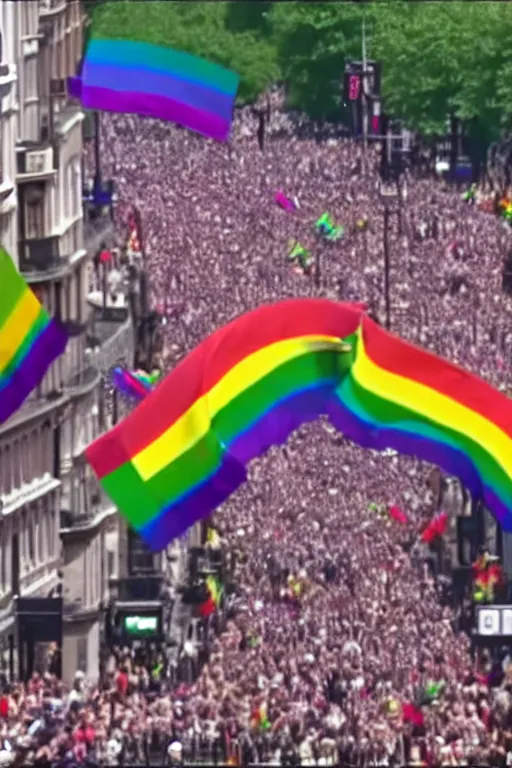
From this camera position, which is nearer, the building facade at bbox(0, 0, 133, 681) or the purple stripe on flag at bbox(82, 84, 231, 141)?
the purple stripe on flag at bbox(82, 84, 231, 141)

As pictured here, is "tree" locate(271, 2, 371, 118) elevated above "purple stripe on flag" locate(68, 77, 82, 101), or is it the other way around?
"tree" locate(271, 2, 371, 118)

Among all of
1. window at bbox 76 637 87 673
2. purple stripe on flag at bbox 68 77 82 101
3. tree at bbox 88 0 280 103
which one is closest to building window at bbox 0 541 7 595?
window at bbox 76 637 87 673

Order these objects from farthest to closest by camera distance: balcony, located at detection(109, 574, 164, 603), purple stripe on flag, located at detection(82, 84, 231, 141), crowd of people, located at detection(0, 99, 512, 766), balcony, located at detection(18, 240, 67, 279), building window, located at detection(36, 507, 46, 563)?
balcony, located at detection(18, 240, 67, 279)
building window, located at detection(36, 507, 46, 563)
balcony, located at detection(109, 574, 164, 603)
crowd of people, located at detection(0, 99, 512, 766)
purple stripe on flag, located at detection(82, 84, 231, 141)

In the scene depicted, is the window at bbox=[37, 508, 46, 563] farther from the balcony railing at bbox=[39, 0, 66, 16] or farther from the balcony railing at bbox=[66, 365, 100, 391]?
the balcony railing at bbox=[39, 0, 66, 16]

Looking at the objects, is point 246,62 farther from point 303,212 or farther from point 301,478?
point 301,478

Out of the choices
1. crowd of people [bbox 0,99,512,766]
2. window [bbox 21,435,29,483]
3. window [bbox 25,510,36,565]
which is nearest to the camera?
crowd of people [bbox 0,99,512,766]

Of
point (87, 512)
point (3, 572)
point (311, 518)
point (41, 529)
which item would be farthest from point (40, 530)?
point (311, 518)

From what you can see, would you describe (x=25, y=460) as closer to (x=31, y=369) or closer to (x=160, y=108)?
(x=160, y=108)

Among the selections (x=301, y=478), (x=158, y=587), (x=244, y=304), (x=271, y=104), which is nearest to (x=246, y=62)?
(x=271, y=104)

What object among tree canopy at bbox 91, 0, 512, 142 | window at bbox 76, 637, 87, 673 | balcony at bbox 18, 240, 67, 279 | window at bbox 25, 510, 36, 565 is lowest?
window at bbox 76, 637, 87, 673
